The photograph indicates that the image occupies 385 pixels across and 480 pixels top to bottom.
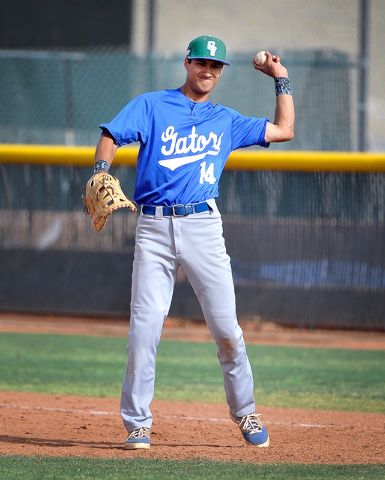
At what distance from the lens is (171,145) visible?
3.65m

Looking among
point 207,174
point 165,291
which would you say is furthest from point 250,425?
point 207,174

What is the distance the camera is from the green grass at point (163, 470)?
315 centimetres

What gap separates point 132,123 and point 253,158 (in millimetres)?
4939

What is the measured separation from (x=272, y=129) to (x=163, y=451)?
1716 mm

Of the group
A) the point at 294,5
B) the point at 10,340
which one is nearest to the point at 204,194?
the point at 10,340

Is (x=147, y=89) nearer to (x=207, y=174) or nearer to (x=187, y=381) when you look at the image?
(x=187, y=381)

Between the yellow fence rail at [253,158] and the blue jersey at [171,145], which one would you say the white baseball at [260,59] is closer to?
the blue jersey at [171,145]

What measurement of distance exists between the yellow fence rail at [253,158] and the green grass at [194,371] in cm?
211

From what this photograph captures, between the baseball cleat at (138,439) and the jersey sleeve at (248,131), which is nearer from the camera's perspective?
the baseball cleat at (138,439)

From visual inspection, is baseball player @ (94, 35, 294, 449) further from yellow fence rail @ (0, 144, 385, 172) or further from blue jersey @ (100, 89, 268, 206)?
yellow fence rail @ (0, 144, 385, 172)

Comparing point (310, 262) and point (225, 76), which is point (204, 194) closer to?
point (310, 262)

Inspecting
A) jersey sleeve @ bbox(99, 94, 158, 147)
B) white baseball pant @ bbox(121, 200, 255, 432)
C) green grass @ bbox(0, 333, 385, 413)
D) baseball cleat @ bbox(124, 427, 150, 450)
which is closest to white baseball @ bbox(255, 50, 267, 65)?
jersey sleeve @ bbox(99, 94, 158, 147)

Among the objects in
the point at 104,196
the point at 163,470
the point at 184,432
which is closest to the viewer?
the point at 163,470

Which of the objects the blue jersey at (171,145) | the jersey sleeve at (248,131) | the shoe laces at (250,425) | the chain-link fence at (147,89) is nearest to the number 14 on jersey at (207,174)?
the blue jersey at (171,145)
